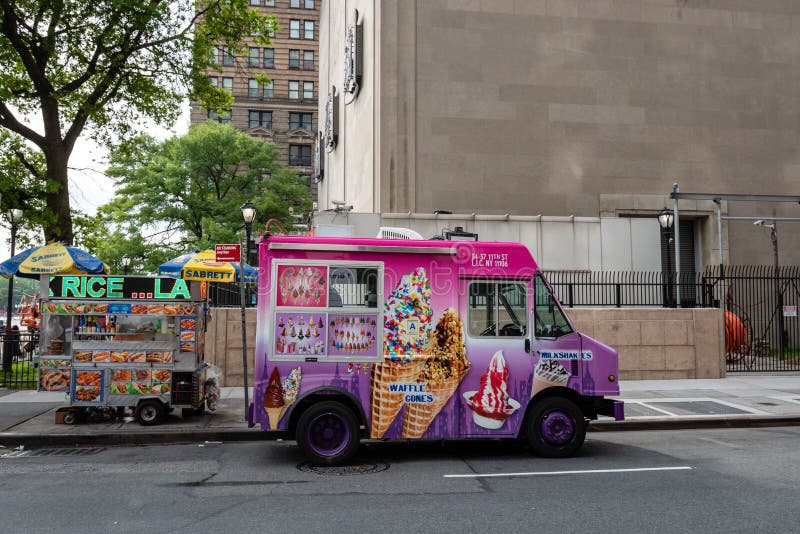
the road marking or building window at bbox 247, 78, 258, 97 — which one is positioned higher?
building window at bbox 247, 78, 258, 97

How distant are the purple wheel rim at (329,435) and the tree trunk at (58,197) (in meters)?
10.7

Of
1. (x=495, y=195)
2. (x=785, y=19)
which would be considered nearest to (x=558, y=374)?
(x=495, y=195)

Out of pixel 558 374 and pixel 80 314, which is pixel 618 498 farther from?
pixel 80 314

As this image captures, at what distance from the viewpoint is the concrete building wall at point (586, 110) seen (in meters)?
21.9

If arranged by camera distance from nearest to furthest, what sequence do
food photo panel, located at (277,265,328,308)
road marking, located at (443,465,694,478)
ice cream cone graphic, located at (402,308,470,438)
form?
road marking, located at (443,465,694,478), food photo panel, located at (277,265,328,308), ice cream cone graphic, located at (402,308,470,438)

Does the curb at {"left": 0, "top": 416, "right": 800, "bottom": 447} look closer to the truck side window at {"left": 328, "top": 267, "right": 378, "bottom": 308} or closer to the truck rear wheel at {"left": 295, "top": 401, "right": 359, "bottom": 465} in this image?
the truck rear wheel at {"left": 295, "top": 401, "right": 359, "bottom": 465}

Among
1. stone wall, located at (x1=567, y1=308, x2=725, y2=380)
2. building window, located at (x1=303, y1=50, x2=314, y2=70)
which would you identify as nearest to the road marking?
stone wall, located at (x1=567, y1=308, x2=725, y2=380)

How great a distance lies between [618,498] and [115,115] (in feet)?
56.2

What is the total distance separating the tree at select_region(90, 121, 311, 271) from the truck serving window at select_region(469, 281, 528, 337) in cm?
2882

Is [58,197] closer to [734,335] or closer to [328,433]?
[328,433]

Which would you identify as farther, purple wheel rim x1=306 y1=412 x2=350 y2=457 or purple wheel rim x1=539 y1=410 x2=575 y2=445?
purple wheel rim x1=539 y1=410 x2=575 y2=445

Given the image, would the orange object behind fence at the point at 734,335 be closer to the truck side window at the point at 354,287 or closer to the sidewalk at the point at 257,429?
the sidewalk at the point at 257,429

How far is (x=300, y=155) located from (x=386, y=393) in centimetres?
5463

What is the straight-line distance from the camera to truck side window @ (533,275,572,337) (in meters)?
8.13
